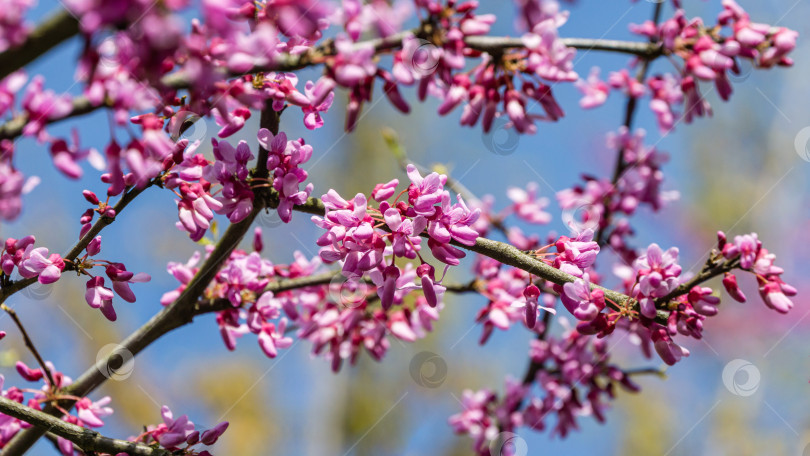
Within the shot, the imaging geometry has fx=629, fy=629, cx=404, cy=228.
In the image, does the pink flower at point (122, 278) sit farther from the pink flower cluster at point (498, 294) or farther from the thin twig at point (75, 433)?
the pink flower cluster at point (498, 294)

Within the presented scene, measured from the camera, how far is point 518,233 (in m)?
3.34

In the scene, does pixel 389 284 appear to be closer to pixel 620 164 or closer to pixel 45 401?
pixel 45 401

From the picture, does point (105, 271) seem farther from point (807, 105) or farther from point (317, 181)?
point (317, 181)

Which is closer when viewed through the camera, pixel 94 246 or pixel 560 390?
pixel 94 246

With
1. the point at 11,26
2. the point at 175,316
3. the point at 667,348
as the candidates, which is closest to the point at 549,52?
the point at 667,348

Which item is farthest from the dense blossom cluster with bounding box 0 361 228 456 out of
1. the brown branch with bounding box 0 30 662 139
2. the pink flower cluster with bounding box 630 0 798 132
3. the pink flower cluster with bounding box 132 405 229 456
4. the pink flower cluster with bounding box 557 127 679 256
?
the pink flower cluster with bounding box 557 127 679 256

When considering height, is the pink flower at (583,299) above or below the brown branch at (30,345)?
below

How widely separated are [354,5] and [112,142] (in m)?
0.59

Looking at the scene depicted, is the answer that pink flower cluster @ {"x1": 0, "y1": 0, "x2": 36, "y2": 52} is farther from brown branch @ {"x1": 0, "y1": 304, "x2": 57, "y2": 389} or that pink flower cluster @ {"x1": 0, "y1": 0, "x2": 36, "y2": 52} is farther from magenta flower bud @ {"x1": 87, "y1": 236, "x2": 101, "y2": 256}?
brown branch @ {"x1": 0, "y1": 304, "x2": 57, "y2": 389}

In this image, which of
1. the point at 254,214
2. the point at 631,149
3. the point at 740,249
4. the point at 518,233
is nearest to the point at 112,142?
the point at 254,214

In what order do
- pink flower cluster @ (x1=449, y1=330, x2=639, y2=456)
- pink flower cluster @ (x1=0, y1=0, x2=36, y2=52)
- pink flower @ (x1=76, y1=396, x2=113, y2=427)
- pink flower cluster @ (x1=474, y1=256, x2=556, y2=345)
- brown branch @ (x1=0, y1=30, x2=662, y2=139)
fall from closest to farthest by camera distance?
pink flower cluster @ (x1=0, y1=0, x2=36, y2=52) < brown branch @ (x1=0, y1=30, x2=662, y2=139) < pink flower @ (x1=76, y1=396, x2=113, y2=427) < pink flower cluster @ (x1=474, y1=256, x2=556, y2=345) < pink flower cluster @ (x1=449, y1=330, x2=639, y2=456)

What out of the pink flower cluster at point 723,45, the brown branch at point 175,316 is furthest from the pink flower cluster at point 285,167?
the pink flower cluster at point 723,45

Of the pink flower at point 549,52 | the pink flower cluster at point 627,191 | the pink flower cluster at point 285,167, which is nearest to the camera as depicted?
the pink flower at point 549,52

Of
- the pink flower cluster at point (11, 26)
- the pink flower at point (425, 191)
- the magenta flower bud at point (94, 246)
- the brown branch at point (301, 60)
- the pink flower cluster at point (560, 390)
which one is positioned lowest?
the pink flower cluster at point (560, 390)
